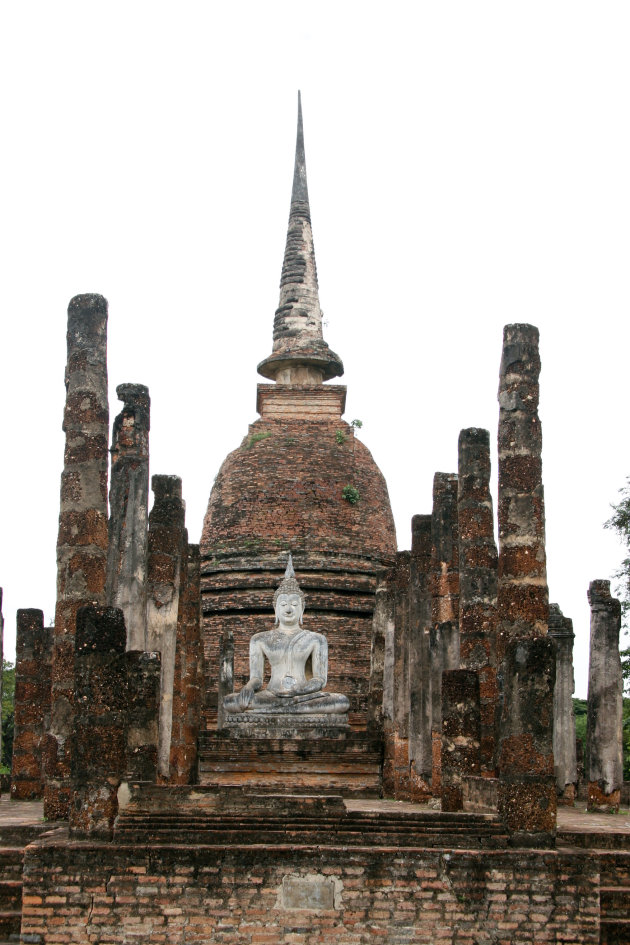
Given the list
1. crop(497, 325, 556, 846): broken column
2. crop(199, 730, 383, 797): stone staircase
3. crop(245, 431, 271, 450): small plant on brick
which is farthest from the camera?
crop(245, 431, 271, 450): small plant on brick

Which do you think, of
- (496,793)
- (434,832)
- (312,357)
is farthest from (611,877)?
(312,357)

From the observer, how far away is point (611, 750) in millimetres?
13656

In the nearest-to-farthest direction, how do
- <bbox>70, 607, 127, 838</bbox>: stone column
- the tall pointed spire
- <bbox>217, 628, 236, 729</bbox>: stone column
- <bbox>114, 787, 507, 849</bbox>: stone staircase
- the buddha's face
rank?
<bbox>114, 787, 507, 849</bbox>: stone staircase
<bbox>70, 607, 127, 838</bbox>: stone column
<bbox>217, 628, 236, 729</bbox>: stone column
the buddha's face
the tall pointed spire

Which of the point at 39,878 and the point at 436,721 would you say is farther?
the point at 436,721

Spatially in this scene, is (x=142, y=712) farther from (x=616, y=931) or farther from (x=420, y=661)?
(x=420, y=661)

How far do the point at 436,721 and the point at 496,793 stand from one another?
3.66 meters

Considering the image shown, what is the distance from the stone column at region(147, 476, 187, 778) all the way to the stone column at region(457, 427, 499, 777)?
3.02 meters

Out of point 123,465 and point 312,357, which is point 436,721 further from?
point 312,357

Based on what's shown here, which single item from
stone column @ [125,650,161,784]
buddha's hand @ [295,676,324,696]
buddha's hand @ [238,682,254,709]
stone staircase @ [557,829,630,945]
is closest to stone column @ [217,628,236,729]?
buddha's hand @ [238,682,254,709]

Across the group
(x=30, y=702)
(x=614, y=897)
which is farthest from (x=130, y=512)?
(x=614, y=897)

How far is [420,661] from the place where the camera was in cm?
1478

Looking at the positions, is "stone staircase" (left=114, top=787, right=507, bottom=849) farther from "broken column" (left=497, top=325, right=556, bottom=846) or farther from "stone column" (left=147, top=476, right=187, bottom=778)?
"stone column" (left=147, top=476, right=187, bottom=778)

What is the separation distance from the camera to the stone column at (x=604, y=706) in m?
13.5

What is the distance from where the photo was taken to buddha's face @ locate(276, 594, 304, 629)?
20203 mm
